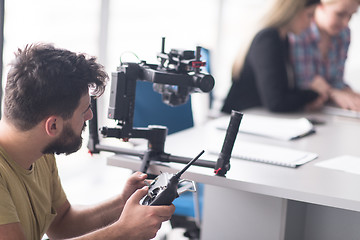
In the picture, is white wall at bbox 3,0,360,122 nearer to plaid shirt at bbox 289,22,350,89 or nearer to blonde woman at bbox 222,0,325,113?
Result: blonde woman at bbox 222,0,325,113

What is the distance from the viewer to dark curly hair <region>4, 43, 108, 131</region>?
60.5 inches

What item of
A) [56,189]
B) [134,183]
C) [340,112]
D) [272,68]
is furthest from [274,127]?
[56,189]

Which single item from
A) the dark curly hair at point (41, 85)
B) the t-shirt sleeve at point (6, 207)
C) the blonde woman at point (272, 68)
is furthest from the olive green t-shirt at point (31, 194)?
the blonde woman at point (272, 68)

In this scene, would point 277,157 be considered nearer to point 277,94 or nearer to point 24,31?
point 277,94

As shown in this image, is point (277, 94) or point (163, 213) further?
point (277, 94)

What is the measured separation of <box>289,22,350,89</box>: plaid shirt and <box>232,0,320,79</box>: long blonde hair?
0.29 m

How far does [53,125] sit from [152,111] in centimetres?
112

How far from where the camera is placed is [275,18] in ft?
11.2

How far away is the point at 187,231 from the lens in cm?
269

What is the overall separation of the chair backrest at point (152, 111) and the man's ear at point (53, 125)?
98 cm

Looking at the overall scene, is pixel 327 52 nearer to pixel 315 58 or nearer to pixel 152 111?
pixel 315 58

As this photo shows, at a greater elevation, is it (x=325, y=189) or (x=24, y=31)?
(x=24, y=31)

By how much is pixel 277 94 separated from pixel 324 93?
0.43 metres

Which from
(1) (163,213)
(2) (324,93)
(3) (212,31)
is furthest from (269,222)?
(3) (212,31)
